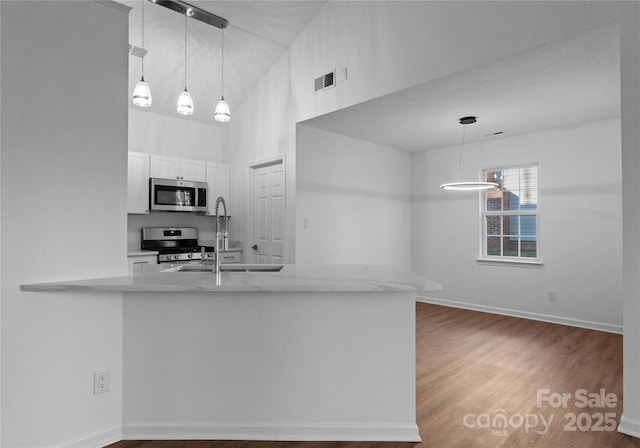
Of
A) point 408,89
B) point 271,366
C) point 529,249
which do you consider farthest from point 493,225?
point 271,366

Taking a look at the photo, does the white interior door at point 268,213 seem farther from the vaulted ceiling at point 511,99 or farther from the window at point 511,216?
the window at point 511,216

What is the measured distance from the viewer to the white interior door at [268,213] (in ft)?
16.2

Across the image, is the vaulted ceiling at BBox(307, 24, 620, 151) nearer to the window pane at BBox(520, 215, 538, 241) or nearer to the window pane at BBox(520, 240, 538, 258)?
Answer: the window pane at BBox(520, 215, 538, 241)

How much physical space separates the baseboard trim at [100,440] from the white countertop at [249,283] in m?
0.81

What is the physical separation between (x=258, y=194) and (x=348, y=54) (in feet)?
7.32

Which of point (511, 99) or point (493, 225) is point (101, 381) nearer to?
point (511, 99)

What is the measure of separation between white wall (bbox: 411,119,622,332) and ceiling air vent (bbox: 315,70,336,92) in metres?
2.50

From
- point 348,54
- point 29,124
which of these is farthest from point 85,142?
point 348,54

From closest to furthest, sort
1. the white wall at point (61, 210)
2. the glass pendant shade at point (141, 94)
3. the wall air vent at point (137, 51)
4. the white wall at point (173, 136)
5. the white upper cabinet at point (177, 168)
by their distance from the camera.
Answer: the white wall at point (61, 210), the glass pendant shade at point (141, 94), the wall air vent at point (137, 51), the white upper cabinet at point (177, 168), the white wall at point (173, 136)

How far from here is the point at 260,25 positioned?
4273mm

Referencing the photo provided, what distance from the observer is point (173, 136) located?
5527 mm

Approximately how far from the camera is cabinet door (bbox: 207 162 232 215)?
5.55m

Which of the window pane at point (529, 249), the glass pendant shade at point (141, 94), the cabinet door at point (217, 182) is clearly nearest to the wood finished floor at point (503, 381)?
the window pane at point (529, 249)

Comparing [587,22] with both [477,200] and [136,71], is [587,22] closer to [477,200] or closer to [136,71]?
[477,200]
